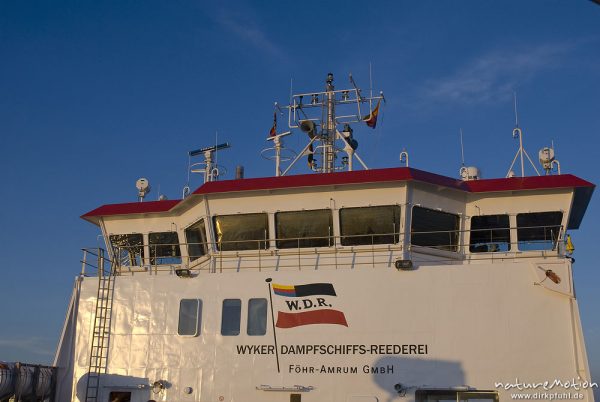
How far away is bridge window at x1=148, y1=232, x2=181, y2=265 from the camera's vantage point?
1591 cm

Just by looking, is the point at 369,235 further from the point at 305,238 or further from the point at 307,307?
the point at 307,307

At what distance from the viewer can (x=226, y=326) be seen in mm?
12922

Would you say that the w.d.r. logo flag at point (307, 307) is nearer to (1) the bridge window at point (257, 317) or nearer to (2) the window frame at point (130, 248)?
(1) the bridge window at point (257, 317)

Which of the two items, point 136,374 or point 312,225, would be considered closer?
point 136,374

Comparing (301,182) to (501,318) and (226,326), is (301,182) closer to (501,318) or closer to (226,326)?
(226,326)

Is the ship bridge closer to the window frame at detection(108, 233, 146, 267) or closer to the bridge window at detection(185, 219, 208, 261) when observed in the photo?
the bridge window at detection(185, 219, 208, 261)

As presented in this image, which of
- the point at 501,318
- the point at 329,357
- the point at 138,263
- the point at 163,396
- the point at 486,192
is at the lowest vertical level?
the point at 163,396

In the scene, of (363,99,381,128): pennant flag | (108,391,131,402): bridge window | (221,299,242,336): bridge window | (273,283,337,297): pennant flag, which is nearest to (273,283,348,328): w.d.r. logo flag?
(273,283,337,297): pennant flag

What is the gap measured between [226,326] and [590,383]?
694 cm

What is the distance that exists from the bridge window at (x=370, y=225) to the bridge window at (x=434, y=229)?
435 mm

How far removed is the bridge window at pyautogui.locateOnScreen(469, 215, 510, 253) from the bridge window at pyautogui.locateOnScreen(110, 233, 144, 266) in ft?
27.3

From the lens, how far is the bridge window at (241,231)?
14570 mm

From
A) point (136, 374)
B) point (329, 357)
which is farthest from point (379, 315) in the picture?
point (136, 374)

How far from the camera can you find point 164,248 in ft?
52.8
